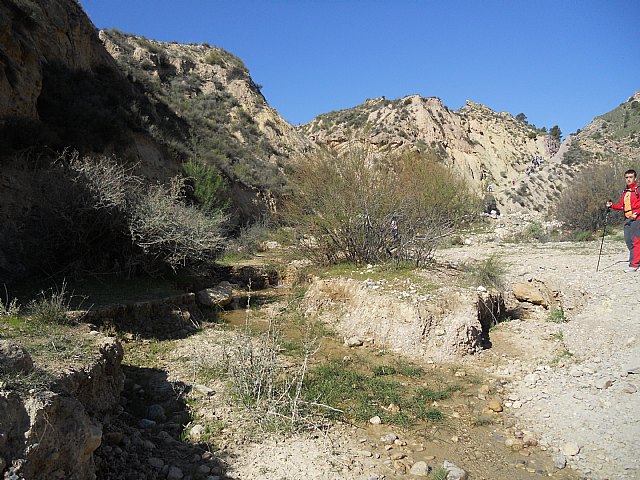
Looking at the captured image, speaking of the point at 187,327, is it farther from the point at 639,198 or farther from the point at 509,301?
the point at 639,198

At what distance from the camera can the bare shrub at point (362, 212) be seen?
994cm

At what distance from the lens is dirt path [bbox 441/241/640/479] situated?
4.21 m

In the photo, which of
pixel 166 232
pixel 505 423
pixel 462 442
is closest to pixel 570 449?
pixel 505 423

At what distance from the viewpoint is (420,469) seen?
4.12 m

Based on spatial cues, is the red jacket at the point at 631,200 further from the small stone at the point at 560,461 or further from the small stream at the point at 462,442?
the small stone at the point at 560,461

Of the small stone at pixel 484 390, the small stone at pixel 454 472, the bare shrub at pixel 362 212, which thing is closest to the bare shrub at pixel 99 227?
the bare shrub at pixel 362 212

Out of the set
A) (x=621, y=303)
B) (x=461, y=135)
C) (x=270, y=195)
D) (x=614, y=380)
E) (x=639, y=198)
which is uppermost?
(x=461, y=135)

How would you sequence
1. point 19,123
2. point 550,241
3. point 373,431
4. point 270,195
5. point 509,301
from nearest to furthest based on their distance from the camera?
point 373,431
point 509,301
point 19,123
point 550,241
point 270,195

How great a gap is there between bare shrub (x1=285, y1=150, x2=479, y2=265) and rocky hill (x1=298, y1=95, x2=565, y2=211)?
75.0 feet

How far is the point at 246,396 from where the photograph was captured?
504 cm

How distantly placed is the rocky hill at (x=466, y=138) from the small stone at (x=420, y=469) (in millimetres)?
30136

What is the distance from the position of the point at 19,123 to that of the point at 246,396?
1024 centimetres

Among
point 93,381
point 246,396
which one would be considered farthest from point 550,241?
point 93,381

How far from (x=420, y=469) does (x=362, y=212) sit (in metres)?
6.52
